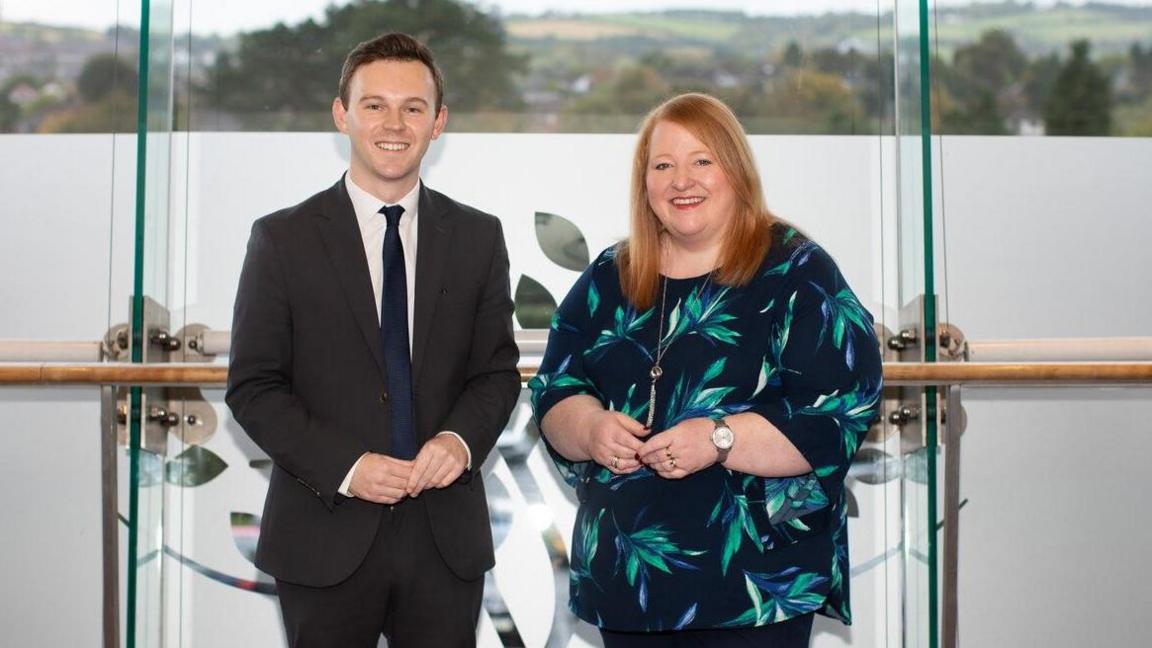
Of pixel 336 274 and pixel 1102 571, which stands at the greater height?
pixel 336 274

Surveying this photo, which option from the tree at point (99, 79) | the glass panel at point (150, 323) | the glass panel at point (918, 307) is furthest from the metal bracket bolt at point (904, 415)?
the tree at point (99, 79)

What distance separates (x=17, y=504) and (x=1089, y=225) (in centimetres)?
244

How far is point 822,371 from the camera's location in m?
1.95

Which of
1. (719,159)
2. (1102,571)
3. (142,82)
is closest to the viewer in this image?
(719,159)

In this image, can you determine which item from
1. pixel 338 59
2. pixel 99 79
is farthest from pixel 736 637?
pixel 99 79

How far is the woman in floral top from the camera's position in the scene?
76.0 inches

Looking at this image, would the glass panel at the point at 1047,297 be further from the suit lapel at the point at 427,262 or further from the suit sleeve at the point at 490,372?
the suit lapel at the point at 427,262

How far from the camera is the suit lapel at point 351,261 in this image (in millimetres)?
2205

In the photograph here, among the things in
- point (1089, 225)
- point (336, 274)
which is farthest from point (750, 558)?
point (1089, 225)

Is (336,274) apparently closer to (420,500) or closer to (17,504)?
(420,500)

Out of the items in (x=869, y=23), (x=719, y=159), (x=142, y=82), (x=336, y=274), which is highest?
(x=869, y=23)

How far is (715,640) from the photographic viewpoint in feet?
6.38

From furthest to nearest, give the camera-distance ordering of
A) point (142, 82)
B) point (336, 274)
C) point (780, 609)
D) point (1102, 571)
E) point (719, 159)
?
1. point (1102, 571)
2. point (142, 82)
3. point (336, 274)
4. point (719, 159)
5. point (780, 609)

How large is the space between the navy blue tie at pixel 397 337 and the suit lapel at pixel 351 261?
0.06 ft
